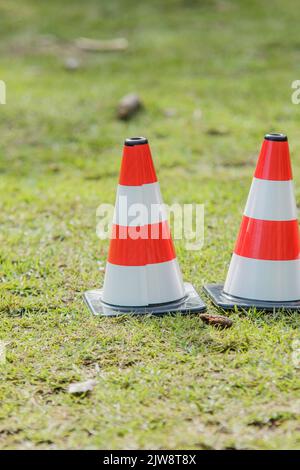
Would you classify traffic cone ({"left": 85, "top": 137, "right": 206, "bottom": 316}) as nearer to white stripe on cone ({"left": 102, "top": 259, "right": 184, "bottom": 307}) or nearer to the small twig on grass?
white stripe on cone ({"left": 102, "top": 259, "right": 184, "bottom": 307})

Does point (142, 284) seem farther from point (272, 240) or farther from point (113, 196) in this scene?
point (113, 196)

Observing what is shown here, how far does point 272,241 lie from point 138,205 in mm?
735

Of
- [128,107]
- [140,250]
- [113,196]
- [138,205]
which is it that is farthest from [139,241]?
[128,107]

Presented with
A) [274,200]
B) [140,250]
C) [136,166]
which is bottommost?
[140,250]

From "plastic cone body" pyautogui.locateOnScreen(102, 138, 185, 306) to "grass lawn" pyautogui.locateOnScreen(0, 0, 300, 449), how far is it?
205 mm

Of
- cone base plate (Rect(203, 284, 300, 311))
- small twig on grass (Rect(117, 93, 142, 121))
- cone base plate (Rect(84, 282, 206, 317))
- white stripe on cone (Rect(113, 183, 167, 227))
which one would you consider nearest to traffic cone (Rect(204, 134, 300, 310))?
cone base plate (Rect(203, 284, 300, 311))

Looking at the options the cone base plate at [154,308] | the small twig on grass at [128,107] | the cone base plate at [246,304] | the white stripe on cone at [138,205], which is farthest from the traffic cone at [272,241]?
the small twig on grass at [128,107]

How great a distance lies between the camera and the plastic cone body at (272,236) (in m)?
4.22

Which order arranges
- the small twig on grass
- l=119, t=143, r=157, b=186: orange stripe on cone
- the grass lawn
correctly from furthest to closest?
the small twig on grass → l=119, t=143, r=157, b=186: orange stripe on cone → the grass lawn

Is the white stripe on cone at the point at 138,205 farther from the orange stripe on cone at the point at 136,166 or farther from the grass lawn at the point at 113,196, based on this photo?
the grass lawn at the point at 113,196

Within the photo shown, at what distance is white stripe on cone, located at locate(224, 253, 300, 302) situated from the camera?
4223 millimetres

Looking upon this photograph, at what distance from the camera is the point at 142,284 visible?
4215 mm

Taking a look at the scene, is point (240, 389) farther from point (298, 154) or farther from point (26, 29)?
point (26, 29)

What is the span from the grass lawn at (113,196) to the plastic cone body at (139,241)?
205mm
